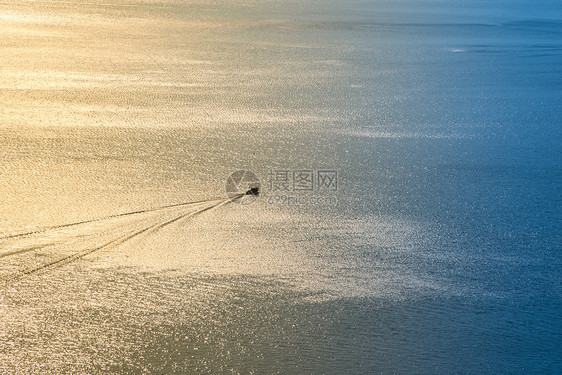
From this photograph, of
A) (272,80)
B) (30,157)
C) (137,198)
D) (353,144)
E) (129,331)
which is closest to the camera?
(129,331)

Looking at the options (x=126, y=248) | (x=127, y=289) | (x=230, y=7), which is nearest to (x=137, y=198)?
(x=126, y=248)

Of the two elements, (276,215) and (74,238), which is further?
(276,215)

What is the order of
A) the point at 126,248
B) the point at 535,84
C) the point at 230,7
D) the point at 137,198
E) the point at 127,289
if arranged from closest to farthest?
the point at 127,289 → the point at 126,248 → the point at 137,198 → the point at 535,84 → the point at 230,7

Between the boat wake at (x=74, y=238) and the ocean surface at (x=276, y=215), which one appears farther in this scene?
the boat wake at (x=74, y=238)

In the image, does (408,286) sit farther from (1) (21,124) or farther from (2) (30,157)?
(1) (21,124)

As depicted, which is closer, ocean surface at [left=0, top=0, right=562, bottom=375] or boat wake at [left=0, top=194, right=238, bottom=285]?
ocean surface at [left=0, top=0, right=562, bottom=375]

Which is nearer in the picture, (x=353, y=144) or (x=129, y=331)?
(x=129, y=331)

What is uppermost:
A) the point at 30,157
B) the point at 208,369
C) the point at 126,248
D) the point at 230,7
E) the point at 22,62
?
the point at 230,7

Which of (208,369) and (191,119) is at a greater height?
(191,119)
